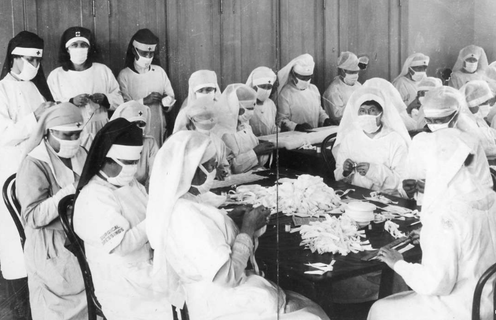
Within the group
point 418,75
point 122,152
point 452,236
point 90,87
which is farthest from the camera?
point 90,87

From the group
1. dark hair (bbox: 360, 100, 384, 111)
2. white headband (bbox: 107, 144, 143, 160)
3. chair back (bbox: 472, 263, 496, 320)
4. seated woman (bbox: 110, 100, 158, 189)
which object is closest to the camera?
chair back (bbox: 472, 263, 496, 320)

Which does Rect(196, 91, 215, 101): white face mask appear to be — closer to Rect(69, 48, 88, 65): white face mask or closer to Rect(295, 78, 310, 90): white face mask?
Rect(295, 78, 310, 90): white face mask

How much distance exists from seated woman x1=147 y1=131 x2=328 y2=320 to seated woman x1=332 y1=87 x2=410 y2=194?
0.74 meters

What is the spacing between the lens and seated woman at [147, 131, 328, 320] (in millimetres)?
2656

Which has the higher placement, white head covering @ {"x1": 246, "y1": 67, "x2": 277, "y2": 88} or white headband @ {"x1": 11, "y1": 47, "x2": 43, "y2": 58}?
white headband @ {"x1": 11, "y1": 47, "x2": 43, "y2": 58}

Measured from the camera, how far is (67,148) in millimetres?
3123

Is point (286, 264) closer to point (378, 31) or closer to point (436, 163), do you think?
point (436, 163)

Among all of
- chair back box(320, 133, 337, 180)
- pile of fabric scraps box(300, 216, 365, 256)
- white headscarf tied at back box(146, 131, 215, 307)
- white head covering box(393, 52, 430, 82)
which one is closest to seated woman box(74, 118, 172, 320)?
white headscarf tied at back box(146, 131, 215, 307)

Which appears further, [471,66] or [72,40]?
[72,40]

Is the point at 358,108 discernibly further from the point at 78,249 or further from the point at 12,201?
the point at 12,201

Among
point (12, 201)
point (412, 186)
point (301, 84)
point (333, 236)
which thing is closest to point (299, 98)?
point (301, 84)

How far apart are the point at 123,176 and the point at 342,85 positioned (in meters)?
1.22

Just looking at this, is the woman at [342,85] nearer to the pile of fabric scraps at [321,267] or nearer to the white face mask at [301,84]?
the white face mask at [301,84]

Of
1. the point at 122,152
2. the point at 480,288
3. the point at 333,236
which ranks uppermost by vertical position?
the point at 122,152
